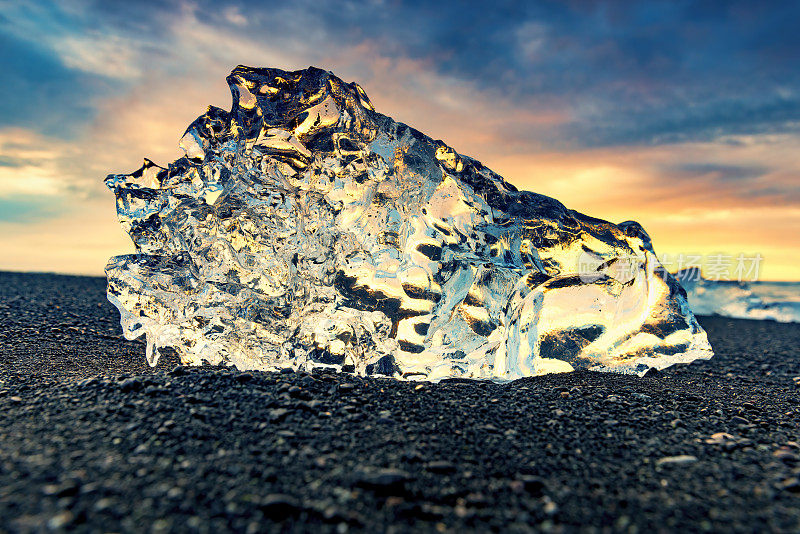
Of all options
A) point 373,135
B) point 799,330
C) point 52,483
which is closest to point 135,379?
point 52,483

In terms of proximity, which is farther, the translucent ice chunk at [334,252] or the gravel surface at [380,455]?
the translucent ice chunk at [334,252]

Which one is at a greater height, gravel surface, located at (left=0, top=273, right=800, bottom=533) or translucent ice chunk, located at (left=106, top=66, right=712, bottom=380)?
translucent ice chunk, located at (left=106, top=66, right=712, bottom=380)

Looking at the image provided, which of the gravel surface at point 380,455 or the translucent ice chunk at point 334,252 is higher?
the translucent ice chunk at point 334,252

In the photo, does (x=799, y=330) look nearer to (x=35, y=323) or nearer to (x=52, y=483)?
(x=52, y=483)

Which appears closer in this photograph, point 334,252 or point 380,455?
point 380,455

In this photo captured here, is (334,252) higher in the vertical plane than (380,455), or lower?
higher
